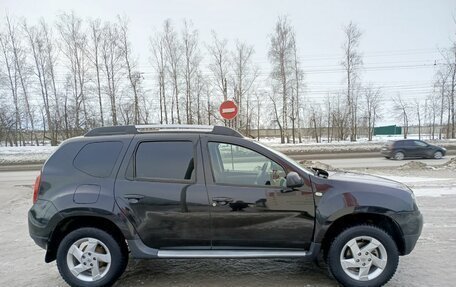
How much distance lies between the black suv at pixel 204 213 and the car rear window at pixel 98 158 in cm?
1

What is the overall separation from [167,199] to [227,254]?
0.93 m

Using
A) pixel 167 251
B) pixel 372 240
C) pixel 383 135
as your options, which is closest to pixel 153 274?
pixel 167 251

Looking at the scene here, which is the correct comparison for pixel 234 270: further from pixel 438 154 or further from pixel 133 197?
pixel 438 154

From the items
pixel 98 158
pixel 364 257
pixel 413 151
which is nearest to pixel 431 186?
pixel 364 257

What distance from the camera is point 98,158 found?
329 centimetres

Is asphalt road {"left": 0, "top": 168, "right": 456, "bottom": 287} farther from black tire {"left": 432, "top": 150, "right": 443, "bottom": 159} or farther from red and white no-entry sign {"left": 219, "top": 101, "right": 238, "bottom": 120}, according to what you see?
black tire {"left": 432, "top": 150, "right": 443, "bottom": 159}

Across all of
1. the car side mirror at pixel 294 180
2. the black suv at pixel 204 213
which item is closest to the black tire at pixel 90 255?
the black suv at pixel 204 213

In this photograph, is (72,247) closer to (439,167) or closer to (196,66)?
(439,167)

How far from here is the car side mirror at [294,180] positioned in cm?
304

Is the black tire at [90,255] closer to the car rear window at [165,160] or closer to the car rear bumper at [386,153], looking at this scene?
the car rear window at [165,160]

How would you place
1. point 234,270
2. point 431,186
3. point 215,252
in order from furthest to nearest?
point 431,186
point 234,270
point 215,252

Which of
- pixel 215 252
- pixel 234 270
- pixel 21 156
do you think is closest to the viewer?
pixel 215 252

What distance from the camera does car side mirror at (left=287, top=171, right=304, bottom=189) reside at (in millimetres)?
3043

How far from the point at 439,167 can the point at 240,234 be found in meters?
12.8
